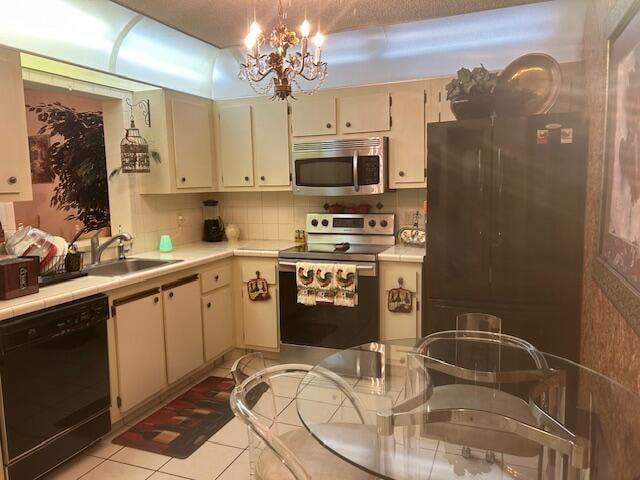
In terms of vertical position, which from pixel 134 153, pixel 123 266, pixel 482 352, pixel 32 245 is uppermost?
pixel 134 153

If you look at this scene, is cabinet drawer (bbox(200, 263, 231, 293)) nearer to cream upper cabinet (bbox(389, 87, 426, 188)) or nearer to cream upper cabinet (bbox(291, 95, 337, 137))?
cream upper cabinet (bbox(291, 95, 337, 137))

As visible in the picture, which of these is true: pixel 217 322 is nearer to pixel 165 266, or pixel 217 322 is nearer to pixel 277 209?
pixel 165 266

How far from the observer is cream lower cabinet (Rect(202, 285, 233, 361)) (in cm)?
354

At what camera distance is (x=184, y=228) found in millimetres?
4211

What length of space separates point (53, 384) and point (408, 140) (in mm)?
2718

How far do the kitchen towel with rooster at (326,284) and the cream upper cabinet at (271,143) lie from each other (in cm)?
86

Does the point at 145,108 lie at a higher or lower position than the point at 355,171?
higher

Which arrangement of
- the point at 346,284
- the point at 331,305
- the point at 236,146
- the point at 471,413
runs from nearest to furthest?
1. the point at 471,413
2. the point at 346,284
3. the point at 331,305
4. the point at 236,146

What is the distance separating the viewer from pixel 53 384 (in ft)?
7.64

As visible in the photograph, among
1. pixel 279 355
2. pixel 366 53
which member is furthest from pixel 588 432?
pixel 366 53

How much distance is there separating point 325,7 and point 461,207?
1555 mm

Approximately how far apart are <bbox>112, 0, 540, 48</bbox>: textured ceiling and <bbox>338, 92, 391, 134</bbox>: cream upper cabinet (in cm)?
51

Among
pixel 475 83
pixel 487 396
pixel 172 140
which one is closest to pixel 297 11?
pixel 475 83

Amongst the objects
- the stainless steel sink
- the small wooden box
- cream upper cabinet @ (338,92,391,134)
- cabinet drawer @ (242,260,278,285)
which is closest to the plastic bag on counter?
the small wooden box
